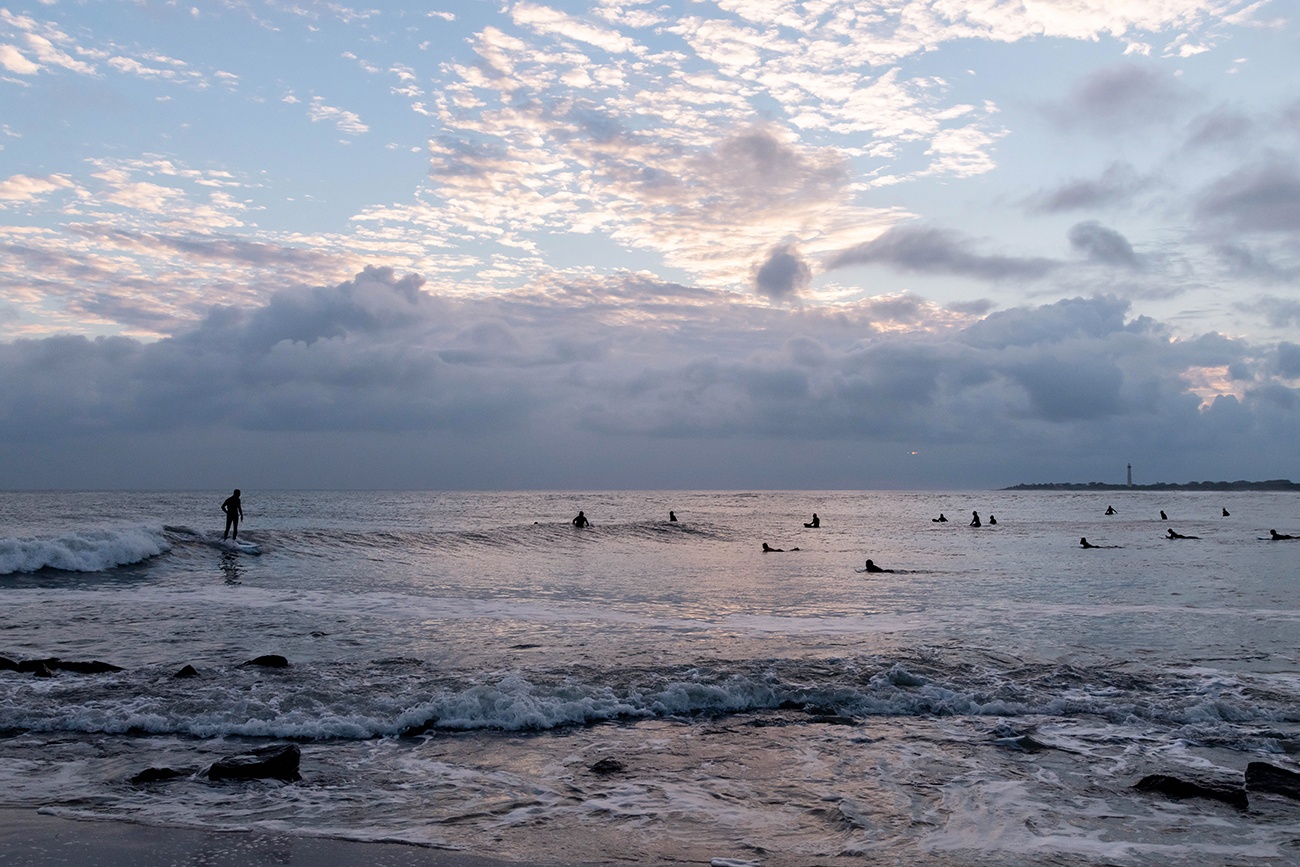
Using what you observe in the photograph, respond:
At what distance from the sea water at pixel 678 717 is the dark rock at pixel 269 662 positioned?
6.4 inches

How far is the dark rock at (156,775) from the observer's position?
7332 millimetres

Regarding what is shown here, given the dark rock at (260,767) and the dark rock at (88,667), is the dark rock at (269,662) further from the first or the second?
the dark rock at (260,767)

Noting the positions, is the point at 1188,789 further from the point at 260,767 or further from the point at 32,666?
the point at 32,666

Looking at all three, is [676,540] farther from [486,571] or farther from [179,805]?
[179,805]

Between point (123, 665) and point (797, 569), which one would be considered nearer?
point (123, 665)

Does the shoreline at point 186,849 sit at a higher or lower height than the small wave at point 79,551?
higher

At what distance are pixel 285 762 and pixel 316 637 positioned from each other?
309 inches

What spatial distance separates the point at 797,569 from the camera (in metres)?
30.0

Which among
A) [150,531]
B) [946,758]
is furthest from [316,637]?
[150,531]

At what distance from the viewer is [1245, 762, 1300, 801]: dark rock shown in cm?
730

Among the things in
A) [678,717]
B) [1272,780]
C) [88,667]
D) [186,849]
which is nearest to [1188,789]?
[1272,780]

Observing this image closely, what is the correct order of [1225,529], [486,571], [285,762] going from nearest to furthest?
[285,762]
[486,571]
[1225,529]

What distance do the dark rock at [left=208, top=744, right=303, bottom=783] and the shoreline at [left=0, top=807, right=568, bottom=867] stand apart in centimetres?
119

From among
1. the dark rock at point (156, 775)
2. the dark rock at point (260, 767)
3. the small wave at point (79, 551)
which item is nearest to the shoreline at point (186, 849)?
the dark rock at point (156, 775)
